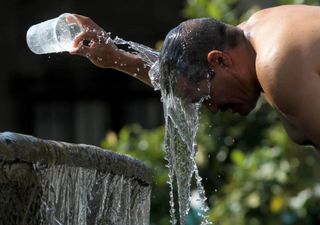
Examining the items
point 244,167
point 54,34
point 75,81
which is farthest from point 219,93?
point 75,81

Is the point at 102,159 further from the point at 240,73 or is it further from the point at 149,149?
the point at 149,149

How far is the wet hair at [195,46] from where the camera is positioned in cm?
439

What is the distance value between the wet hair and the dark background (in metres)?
7.41

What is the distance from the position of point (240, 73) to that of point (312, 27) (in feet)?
0.94

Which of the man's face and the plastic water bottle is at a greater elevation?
the plastic water bottle

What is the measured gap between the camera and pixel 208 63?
172 inches

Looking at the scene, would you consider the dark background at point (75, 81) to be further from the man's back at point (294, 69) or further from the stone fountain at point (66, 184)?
the man's back at point (294, 69)

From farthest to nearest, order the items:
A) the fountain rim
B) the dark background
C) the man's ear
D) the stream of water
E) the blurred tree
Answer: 1. the dark background
2. the blurred tree
3. the stream of water
4. the man's ear
5. the fountain rim

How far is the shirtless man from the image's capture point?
4.13m

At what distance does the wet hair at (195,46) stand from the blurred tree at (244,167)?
3239mm

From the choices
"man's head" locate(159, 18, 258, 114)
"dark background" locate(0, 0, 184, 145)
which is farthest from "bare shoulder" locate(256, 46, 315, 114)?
"dark background" locate(0, 0, 184, 145)

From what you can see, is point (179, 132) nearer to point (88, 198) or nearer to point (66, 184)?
point (88, 198)

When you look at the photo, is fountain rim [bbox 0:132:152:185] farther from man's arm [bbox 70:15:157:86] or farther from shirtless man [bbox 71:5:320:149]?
man's arm [bbox 70:15:157:86]

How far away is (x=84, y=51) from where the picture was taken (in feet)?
16.2
